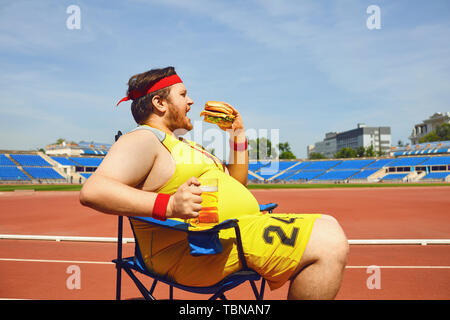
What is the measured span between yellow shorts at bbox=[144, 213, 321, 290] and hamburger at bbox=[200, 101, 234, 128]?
0.74 metres

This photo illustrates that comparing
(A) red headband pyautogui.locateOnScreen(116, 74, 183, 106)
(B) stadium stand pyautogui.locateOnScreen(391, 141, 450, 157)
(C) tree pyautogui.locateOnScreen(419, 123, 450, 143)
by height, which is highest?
(C) tree pyautogui.locateOnScreen(419, 123, 450, 143)

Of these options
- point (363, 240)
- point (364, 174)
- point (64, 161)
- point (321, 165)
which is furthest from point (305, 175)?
point (363, 240)

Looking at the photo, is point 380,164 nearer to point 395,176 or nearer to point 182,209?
point 395,176

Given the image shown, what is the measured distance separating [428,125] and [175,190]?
13346 cm

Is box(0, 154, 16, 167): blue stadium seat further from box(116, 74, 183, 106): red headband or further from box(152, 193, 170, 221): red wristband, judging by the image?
box(152, 193, 170, 221): red wristband

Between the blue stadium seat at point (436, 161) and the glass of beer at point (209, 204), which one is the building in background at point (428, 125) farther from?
the glass of beer at point (209, 204)

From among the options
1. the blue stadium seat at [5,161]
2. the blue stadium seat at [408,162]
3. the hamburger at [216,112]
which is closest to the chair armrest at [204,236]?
the hamburger at [216,112]

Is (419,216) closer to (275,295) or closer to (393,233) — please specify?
(393,233)

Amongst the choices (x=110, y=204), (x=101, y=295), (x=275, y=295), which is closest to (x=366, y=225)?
(x=275, y=295)

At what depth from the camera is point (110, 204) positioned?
1.37 m

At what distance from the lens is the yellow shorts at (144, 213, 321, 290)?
4.75 ft

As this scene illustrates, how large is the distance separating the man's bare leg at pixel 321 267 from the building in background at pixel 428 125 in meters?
126

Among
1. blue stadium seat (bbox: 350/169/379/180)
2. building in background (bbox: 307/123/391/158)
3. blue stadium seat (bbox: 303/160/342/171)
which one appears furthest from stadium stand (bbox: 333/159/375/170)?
building in background (bbox: 307/123/391/158)

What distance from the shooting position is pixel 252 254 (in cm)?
152
